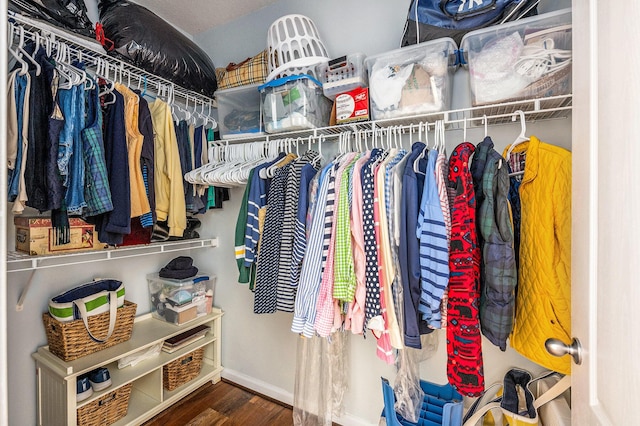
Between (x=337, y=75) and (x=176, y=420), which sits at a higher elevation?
(x=337, y=75)

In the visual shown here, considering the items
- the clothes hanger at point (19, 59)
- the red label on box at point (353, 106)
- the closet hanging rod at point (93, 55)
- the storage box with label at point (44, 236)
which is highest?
the closet hanging rod at point (93, 55)

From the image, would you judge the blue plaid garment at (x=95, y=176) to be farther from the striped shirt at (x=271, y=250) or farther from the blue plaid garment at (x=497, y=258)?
the blue plaid garment at (x=497, y=258)

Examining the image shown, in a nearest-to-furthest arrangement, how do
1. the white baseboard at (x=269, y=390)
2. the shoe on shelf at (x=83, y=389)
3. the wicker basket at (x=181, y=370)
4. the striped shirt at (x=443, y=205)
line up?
the striped shirt at (x=443, y=205) < the shoe on shelf at (x=83, y=389) < the white baseboard at (x=269, y=390) < the wicker basket at (x=181, y=370)

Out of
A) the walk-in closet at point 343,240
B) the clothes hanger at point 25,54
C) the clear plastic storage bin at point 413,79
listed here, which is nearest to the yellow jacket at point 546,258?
the walk-in closet at point 343,240

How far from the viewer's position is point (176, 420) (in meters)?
1.71

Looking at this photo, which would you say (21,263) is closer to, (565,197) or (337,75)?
(337,75)

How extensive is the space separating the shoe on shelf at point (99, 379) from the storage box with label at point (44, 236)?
2.13 ft

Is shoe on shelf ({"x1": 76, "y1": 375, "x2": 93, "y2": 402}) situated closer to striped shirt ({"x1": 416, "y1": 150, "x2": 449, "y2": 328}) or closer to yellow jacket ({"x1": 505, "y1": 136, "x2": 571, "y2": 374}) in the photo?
striped shirt ({"x1": 416, "y1": 150, "x2": 449, "y2": 328})

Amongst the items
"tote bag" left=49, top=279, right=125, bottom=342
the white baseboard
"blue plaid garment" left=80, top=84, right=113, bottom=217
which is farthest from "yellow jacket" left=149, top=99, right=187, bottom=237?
the white baseboard

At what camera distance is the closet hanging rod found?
1.24m

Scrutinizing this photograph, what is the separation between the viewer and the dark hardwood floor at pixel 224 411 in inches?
67.6
